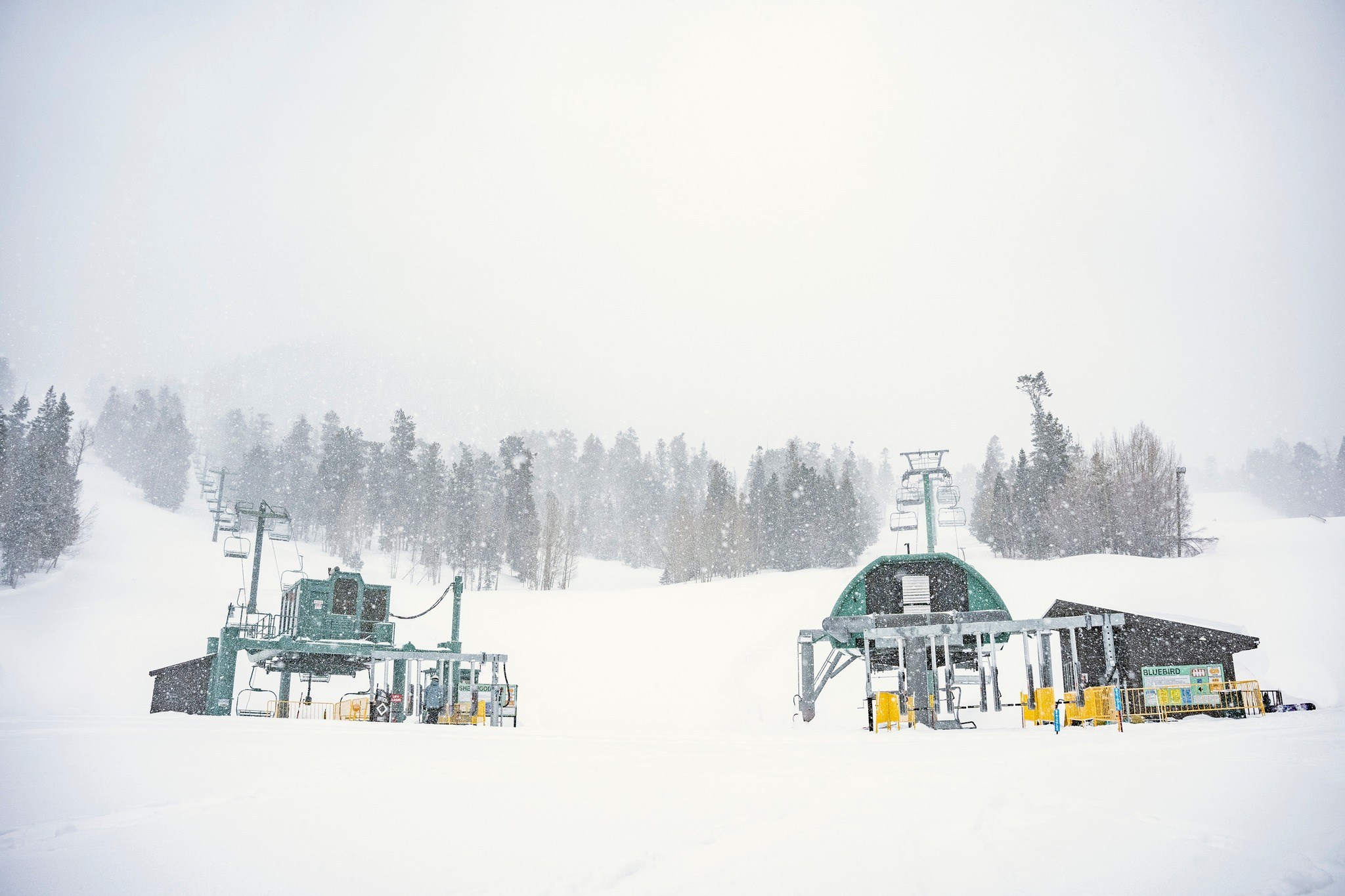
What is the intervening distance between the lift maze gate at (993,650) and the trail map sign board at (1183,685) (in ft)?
0.10

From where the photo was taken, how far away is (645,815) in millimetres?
7484

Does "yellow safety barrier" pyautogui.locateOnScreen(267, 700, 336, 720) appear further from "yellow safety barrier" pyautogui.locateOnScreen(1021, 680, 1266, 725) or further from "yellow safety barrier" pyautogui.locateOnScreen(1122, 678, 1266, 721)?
"yellow safety barrier" pyautogui.locateOnScreen(1122, 678, 1266, 721)

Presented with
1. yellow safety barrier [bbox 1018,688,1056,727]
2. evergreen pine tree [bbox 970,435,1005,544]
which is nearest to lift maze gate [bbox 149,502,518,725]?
yellow safety barrier [bbox 1018,688,1056,727]

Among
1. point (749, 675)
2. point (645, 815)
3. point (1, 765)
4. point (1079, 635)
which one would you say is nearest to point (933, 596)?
point (1079, 635)

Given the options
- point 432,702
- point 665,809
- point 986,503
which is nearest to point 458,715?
point 432,702

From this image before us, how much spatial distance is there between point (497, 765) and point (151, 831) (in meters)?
4.96

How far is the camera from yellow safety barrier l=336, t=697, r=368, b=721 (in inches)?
1262

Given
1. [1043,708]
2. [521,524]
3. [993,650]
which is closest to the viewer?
[1043,708]

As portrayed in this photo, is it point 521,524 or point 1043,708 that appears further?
point 521,524

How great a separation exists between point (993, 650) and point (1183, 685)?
5918 millimetres

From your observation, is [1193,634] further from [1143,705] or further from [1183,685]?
[1143,705]

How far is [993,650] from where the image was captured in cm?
2853

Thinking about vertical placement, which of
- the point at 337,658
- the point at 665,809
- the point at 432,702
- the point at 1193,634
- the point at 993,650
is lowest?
the point at 432,702

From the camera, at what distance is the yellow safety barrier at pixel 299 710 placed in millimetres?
34856
